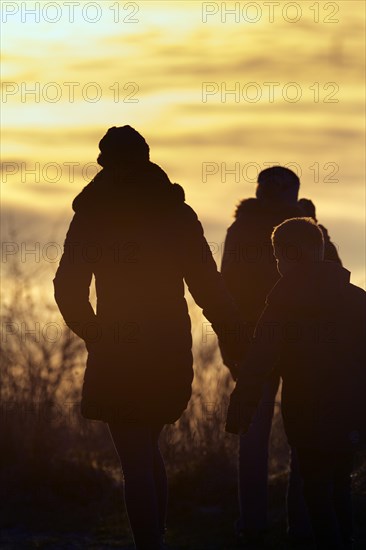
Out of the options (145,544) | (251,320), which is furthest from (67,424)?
(145,544)

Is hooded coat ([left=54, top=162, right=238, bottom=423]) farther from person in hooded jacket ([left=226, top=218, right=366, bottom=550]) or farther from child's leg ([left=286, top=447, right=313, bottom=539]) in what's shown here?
child's leg ([left=286, top=447, right=313, bottom=539])

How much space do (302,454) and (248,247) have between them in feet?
7.34

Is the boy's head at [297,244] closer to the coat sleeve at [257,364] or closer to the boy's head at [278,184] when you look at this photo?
the coat sleeve at [257,364]

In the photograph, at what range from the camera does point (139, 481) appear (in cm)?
715

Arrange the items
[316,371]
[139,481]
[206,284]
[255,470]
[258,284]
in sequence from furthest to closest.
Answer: [255,470], [258,284], [206,284], [139,481], [316,371]

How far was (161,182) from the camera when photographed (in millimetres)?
7316

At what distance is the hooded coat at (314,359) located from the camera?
700 cm

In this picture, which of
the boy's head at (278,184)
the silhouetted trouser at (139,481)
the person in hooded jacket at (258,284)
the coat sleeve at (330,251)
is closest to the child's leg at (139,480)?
the silhouetted trouser at (139,481)

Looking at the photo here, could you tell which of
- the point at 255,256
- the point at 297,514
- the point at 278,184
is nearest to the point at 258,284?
the point at 255,256

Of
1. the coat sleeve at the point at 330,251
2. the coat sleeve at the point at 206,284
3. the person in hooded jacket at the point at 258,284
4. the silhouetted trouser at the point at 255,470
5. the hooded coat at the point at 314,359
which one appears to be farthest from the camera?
the silhouetted trouser at the point at 255,470

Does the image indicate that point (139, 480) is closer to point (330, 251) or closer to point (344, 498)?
point (344, 498)

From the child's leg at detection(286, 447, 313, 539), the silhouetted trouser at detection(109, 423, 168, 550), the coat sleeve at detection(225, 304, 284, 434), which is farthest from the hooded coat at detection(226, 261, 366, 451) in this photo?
the child's leg at detection(286, 447, 313, 539)

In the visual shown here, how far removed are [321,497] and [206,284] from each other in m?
1.19

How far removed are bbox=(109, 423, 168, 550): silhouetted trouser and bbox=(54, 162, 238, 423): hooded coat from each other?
9cm
